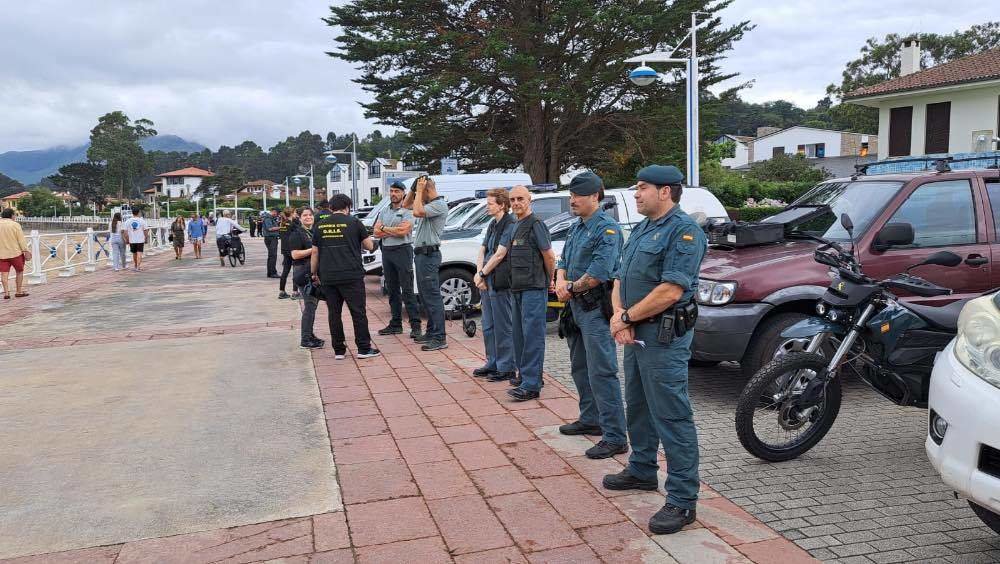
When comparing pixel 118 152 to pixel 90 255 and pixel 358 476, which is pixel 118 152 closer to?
pixel 90 255

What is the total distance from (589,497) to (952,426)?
1792 millimetres

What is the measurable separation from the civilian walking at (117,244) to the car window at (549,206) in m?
14.3

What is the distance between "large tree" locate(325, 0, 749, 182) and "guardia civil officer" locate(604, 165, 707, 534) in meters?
20.3

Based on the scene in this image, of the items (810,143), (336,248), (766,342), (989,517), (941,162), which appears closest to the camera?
(989,517)

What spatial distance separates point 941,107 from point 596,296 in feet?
114

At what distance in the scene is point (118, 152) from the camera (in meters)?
113

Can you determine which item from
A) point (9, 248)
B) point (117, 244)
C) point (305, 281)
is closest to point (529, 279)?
point (305, 281)

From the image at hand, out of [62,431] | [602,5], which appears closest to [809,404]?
[62,431]

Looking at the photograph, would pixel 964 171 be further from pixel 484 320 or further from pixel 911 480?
pixel 484 320

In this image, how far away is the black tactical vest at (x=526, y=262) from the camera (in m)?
6.01

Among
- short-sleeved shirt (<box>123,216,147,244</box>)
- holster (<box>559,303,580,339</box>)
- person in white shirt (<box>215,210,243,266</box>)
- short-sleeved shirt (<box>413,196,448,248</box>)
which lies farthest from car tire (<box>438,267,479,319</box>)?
person in white shirt (<box>215,210,243,266</box>)

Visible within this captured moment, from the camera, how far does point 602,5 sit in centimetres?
2486

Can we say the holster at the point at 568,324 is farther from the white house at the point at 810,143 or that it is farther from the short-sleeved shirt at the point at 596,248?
the white house at the point at 810,143

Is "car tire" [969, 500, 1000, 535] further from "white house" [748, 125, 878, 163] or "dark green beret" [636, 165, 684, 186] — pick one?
"white house" [748, 125, 878, 163]
